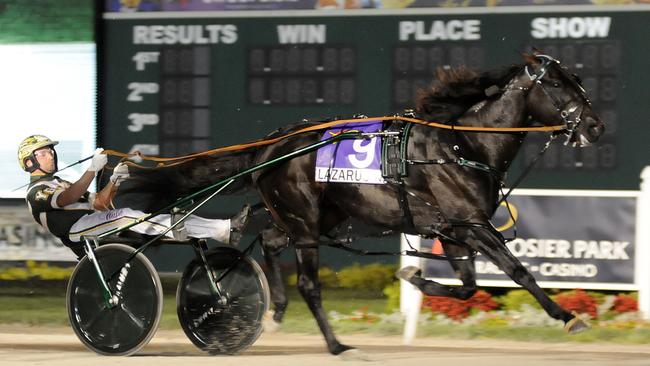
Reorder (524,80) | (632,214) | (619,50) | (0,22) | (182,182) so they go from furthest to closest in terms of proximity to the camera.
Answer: (0,22) → (619,50) → (632,214) → (182,182) → (524,80)

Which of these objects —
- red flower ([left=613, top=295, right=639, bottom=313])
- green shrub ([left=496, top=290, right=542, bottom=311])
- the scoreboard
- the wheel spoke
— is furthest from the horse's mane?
the scoreboard

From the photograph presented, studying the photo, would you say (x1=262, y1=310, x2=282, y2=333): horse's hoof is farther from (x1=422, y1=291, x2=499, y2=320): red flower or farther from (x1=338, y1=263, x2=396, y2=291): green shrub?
(x1=338, y1=263, x2=396, y2=291): green shrub

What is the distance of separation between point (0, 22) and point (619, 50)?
5451 mm

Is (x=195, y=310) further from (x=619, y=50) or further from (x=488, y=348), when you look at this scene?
(x=619, y=50)

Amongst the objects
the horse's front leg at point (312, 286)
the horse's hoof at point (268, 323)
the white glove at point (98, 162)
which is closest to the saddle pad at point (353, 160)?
the horse's front leg at point (312, 286)

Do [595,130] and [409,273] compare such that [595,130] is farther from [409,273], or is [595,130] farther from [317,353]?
[317,353]

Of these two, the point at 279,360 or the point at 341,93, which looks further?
the point at 341,93

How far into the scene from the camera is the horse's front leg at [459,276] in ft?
24.5

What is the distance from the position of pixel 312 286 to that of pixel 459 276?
2.86ft

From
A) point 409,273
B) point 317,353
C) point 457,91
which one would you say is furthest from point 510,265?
point 317,353

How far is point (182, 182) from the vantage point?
26.9ft

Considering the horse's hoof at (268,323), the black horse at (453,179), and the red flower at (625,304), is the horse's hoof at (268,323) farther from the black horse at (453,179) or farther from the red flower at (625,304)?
the red flower at (625,304)

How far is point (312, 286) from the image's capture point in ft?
25.1

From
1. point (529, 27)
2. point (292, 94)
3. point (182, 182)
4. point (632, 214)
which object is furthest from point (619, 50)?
point (182, 182)
